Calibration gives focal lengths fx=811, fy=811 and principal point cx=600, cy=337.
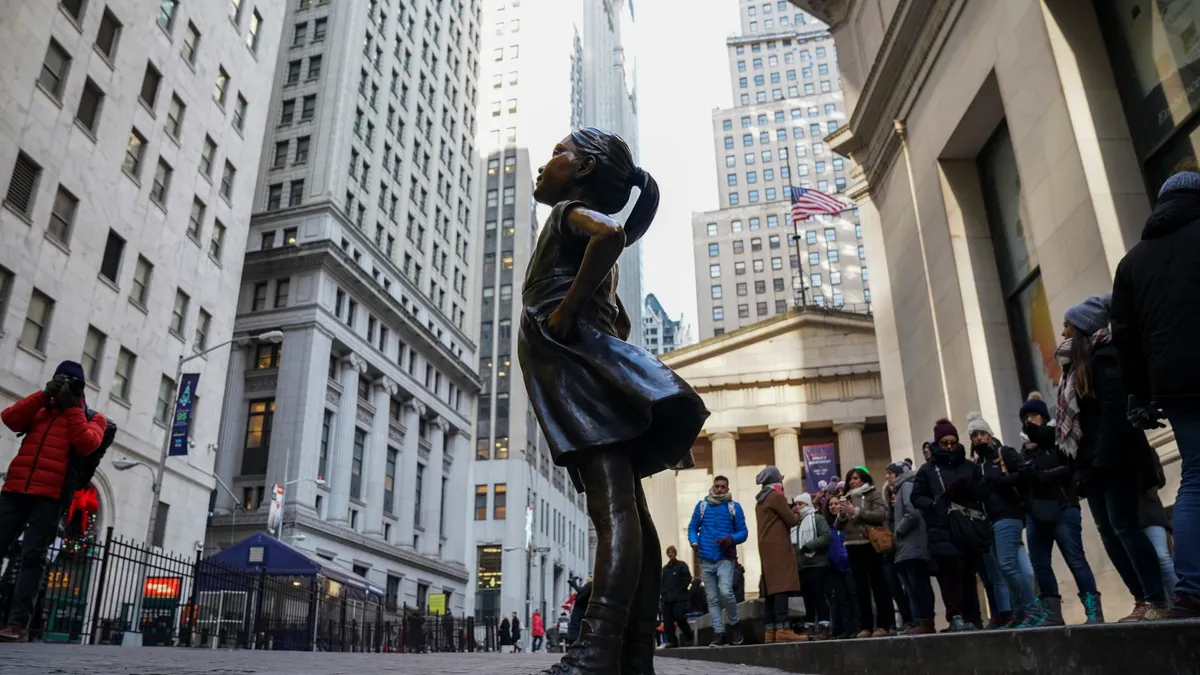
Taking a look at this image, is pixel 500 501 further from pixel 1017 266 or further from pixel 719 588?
pixel 719 588

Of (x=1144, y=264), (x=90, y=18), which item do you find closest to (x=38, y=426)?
(x=1144, y=264)

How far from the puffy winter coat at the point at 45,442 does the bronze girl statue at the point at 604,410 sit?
5542mm

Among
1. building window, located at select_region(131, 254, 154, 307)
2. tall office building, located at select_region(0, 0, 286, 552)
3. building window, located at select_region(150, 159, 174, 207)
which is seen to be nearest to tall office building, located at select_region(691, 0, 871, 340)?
tall office building, located at select_region(0, 0, 286, 552)

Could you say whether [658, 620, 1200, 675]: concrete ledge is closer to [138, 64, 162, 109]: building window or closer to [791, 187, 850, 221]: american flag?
[791, 187, 850, 221]: american flag

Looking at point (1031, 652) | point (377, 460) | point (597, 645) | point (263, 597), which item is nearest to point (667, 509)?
point (377, 460)

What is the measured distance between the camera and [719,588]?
418 inches

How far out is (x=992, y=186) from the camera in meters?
16.2

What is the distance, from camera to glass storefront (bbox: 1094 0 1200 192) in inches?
412

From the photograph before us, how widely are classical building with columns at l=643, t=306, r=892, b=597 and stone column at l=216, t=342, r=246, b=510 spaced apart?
24.7 metres

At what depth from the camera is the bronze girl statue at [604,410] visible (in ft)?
10.3

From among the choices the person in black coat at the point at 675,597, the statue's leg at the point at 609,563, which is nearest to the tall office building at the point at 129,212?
the person in black coat at the point at 675,597

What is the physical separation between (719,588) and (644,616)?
762 centimetres

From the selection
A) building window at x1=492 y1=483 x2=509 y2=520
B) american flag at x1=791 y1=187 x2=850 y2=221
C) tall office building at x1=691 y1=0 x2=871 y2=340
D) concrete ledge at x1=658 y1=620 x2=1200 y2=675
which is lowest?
concrete ledge at x1=658 y1=620 x2=1200 y2=675

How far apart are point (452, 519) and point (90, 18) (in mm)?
46093
